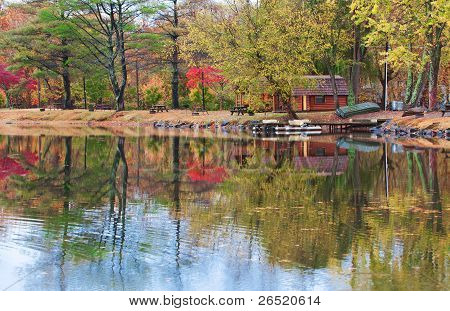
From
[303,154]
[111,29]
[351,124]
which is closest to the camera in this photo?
[303,154]

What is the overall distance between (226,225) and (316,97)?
56383 millimetres

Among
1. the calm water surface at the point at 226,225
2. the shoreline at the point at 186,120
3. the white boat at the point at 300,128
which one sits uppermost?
the shoreline at the point at 186,120

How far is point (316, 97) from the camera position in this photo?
69.7 m

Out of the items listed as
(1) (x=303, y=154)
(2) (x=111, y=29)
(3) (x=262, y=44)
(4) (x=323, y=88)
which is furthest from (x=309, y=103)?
(1) (x=303, y=154)

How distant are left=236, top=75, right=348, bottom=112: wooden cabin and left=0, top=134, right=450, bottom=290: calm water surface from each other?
40011 millimetres

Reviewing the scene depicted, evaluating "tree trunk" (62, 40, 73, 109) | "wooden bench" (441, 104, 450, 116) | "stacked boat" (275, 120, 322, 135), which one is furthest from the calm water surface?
"tree trunk" (62, 40, 73, 109)

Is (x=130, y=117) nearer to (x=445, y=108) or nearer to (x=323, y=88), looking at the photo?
(x=323, y=88)

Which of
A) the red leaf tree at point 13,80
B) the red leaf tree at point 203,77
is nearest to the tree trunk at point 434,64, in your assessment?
the red leaf tree at point 203,77

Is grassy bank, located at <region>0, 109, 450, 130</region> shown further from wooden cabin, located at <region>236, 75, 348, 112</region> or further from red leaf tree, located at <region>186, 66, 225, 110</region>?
red leaf tree, located at <region>186, 66, 225, 110</region>

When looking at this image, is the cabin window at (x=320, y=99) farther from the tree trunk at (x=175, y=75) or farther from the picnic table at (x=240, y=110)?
the tree trunk at (x=175, y=75)

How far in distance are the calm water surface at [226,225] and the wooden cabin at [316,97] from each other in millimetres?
40011

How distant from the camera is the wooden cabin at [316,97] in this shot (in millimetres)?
68062

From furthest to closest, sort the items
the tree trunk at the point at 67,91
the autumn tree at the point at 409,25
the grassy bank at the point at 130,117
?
1. the tree trunk at the point at 67,91
2. the grassy bank at the point at 130,117
3. the autumn tree at the point at 409,25

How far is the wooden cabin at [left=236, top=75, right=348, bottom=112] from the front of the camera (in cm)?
6806
